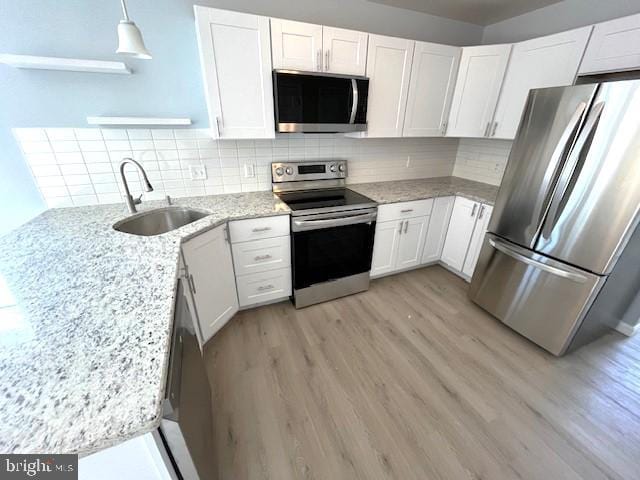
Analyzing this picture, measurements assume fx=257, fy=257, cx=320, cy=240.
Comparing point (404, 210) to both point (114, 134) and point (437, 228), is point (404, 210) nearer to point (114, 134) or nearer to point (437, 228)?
point (437, 228)

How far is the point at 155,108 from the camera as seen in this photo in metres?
1.84

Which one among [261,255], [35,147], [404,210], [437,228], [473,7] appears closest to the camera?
[35,147]

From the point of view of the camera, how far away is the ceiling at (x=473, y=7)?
7.05 ft

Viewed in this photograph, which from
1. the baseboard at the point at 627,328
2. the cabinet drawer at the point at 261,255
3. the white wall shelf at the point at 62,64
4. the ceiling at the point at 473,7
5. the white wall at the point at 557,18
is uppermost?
the ceiling at the point at 473,7

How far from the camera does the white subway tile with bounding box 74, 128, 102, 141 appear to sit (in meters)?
1.71

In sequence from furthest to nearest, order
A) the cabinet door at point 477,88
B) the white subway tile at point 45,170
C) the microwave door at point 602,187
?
the cabinet door at point 477,88, the white subway tile at point 45,170, the microwave door at point 602,187

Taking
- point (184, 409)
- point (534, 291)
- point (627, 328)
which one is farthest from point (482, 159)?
point (184, 409)

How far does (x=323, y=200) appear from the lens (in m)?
2.20

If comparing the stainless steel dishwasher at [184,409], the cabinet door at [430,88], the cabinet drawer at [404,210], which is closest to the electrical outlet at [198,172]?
the stainless steel dishwasher at [184,409]

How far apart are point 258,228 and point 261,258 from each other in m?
0.26

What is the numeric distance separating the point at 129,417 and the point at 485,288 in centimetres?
245

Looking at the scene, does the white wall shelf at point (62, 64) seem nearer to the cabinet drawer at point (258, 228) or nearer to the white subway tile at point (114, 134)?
the white subway tile at point (114, 134)

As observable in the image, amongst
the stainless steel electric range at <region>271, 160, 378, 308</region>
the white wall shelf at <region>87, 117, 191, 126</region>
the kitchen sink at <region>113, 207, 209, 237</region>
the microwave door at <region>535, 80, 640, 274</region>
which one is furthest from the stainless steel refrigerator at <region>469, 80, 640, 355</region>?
the white wall shelf at <region>87, 117, 191, 126</region>

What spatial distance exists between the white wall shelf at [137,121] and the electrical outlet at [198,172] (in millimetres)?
323
